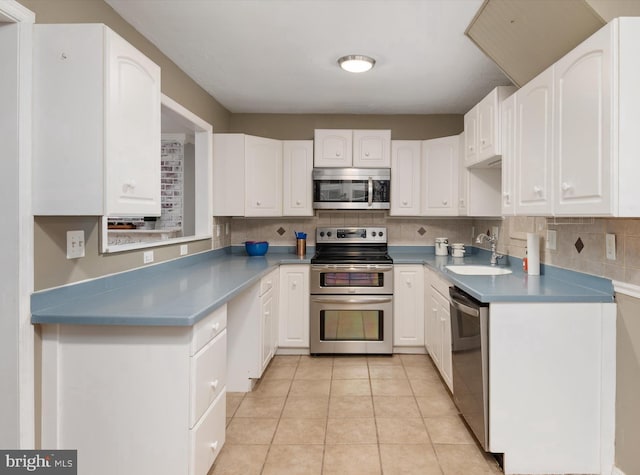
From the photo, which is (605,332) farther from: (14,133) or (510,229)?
(14,133)

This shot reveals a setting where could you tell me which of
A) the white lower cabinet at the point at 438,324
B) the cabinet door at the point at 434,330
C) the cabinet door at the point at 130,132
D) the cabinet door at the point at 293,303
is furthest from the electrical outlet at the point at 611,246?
the cabinet door at the point at 293,303

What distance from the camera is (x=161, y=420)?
165 cm

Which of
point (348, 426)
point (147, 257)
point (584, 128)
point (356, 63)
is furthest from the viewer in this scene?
point (356, 63)

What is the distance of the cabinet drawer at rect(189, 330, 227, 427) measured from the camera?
1.69m

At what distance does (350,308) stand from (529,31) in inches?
99.6

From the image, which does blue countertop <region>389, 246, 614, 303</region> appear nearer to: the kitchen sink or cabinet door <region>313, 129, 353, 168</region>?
the kitchen sink

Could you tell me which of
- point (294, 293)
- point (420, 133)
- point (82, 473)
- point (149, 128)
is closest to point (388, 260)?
point (294, 293)

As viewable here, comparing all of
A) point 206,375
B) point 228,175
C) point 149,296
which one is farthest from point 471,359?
point 228,175

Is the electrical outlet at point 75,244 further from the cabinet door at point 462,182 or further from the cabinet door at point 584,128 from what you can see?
the cabinet door at point 462,182

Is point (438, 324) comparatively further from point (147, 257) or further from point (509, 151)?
point (147, 257)

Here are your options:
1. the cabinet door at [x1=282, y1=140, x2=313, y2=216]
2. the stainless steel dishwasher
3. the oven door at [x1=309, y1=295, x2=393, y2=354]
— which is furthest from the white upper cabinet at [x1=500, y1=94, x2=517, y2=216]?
the cabinet door at [x1=282, y1=140, x2=313, y2=216]

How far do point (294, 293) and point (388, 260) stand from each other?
934 mm

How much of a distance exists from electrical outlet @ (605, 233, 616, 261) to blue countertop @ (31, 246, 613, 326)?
0.42 feet

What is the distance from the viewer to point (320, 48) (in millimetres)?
2711
